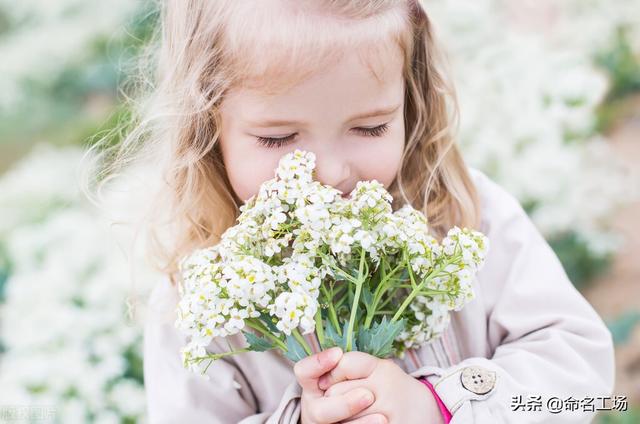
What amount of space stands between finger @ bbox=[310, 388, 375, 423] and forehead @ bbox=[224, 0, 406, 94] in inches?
26.9

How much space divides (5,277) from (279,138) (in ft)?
9.20

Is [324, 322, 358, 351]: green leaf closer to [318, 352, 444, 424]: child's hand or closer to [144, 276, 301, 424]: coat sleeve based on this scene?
[318, 352, 444, 424]: child's hand

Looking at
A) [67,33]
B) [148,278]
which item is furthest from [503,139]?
[67,33]

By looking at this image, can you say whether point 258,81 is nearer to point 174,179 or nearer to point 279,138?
point 279,138

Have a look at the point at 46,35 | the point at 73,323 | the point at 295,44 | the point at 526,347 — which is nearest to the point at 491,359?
the point at 526,347

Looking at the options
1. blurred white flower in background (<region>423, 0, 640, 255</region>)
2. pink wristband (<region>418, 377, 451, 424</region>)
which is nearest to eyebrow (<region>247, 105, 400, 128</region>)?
pink wristband (<region>418, 377, 451, 424</region>)

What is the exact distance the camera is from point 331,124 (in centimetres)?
189

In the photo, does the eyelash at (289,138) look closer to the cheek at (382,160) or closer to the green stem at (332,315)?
the cheek at (382,160)

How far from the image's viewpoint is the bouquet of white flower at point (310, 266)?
1657 millimetres

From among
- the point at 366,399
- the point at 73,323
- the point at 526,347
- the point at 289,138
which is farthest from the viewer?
the point at 73,323

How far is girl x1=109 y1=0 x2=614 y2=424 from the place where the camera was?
6.16 ft

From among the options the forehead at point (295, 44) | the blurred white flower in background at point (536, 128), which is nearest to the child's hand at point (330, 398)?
the forehead at point (295, 44)

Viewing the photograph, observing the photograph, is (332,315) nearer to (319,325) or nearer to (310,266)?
(319,325)

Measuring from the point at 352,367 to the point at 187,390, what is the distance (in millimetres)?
609
